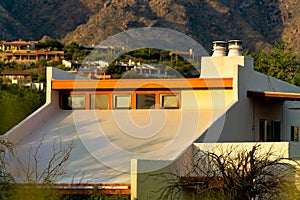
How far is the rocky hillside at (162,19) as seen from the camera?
4390 inches

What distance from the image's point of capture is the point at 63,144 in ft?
73.7

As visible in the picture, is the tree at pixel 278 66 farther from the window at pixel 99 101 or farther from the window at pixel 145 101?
the window at pixel 99 101

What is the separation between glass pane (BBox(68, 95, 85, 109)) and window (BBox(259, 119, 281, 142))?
584cm

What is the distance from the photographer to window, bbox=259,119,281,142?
26094 millimetres

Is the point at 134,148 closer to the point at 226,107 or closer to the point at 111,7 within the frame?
the point at 226,107

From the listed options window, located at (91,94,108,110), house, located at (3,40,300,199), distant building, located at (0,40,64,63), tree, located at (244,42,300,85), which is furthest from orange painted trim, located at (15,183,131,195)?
distant building, located at (0,40,64,63)

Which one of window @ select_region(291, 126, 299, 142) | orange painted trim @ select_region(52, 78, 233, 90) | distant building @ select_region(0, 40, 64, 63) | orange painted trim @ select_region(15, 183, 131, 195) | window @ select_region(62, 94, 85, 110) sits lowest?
orange painted trim @ select_region(15, 183, 131, 195)

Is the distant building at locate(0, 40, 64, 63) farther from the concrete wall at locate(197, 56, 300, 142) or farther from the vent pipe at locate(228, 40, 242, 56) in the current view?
the concrete wall at locate(197, 56, 300, 142)

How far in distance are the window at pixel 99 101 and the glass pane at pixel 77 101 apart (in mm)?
336

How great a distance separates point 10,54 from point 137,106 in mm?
96393

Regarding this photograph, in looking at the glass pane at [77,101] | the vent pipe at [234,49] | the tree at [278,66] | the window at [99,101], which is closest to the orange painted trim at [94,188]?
the window at [99,101]

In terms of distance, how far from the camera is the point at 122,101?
82.6 ft

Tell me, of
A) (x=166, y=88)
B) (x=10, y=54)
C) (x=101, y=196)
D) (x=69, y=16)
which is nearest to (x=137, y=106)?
(x=166, y=88)

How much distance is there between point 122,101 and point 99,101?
29.8 inches
